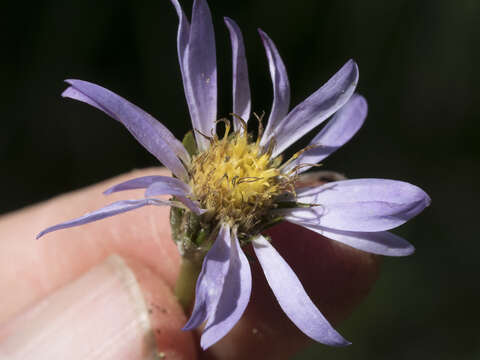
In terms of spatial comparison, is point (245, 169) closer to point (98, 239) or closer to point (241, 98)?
point (241, 98)

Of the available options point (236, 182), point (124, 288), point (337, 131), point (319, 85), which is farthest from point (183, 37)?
point (319, 85)

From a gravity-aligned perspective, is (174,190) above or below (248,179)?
above

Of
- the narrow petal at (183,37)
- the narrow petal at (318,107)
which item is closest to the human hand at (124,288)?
the narrow petal at (318,107)

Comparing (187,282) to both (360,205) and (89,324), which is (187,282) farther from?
(360,205)

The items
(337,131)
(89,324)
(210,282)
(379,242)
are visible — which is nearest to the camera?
(210,282)

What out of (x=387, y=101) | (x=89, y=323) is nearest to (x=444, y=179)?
(x=387, y=101)

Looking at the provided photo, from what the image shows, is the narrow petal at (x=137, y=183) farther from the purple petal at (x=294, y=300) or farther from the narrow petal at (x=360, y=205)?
the narrow petal at (x=360, y=205)
